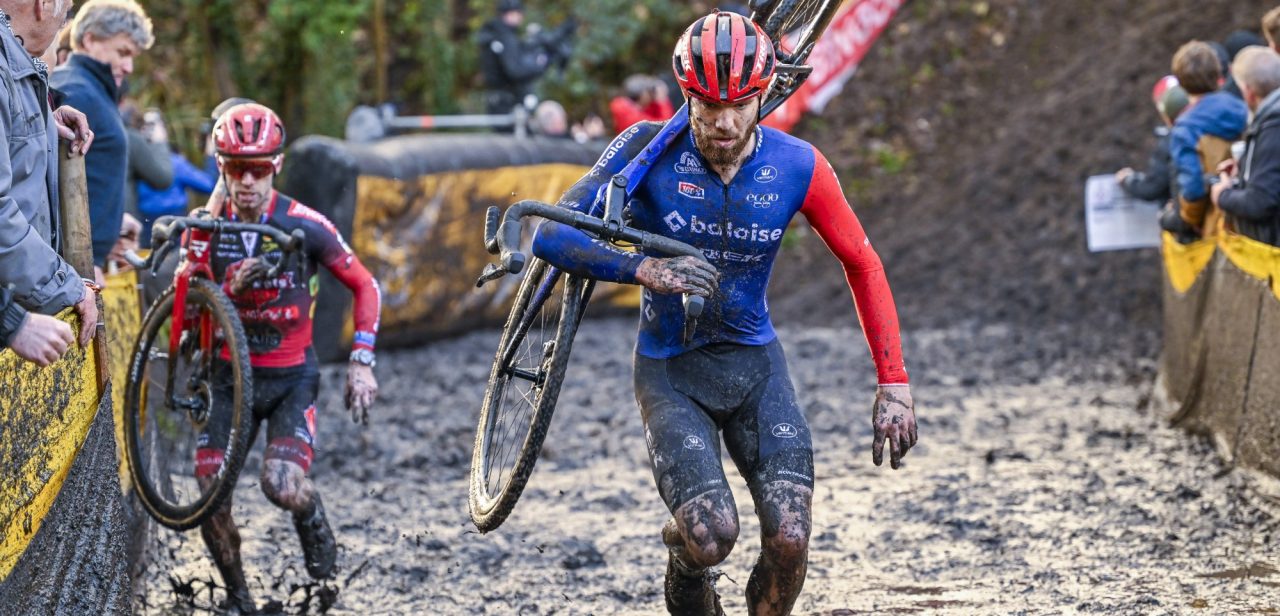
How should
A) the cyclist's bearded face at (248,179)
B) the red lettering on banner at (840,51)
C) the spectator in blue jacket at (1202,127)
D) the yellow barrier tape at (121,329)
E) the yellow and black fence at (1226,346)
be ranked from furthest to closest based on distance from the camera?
the red lettering on banner at (840,51)
the spectator in blue jacket at (1202,127)
the yellow and black fence at (1226,346)
the yellow barrier tape at (121,329)
the cyclist's bearded face at (248,179)

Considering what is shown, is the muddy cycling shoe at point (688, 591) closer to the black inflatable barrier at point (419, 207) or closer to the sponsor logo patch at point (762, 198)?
the sponsor logo patch at point (762, 198)

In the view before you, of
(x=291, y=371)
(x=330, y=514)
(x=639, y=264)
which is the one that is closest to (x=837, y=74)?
(x=330, y=514)

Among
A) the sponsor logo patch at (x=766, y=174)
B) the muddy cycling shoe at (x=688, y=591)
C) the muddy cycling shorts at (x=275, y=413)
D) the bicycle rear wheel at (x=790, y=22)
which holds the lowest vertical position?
the muddy cycling shoe at (x=688, y=591)

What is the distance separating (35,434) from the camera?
4.59 m

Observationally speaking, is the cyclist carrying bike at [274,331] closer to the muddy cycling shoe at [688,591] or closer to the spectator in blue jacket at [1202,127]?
the muddy cycling shoe at [688,591]

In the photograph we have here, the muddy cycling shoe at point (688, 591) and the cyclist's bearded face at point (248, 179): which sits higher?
the cyclist's bearded face at point (248, 179)

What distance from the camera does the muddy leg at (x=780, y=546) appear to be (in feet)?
16.6

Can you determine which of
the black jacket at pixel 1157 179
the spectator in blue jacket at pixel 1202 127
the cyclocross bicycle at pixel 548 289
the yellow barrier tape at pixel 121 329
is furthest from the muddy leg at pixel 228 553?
the black jacket at pixel 1157 179

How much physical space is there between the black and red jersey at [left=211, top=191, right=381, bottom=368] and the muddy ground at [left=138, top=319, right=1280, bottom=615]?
111 centimetres

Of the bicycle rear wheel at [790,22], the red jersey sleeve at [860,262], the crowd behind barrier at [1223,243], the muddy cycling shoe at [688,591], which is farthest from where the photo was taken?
the crowd behind barrier at [1223,243]

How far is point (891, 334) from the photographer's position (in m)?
5.45

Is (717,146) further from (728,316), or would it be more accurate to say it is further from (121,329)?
(121,329)

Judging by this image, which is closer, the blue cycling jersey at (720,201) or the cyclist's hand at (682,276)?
the cyclist's hand at (682,276)

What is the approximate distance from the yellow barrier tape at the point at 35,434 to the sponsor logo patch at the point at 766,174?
7.82 ft
